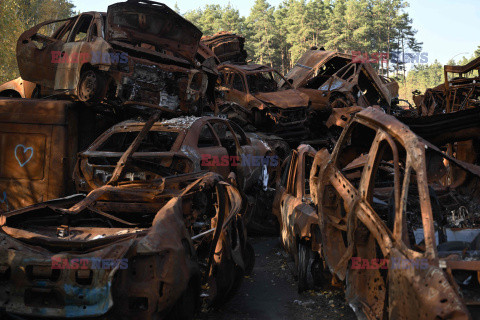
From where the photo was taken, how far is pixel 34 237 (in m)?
3.93

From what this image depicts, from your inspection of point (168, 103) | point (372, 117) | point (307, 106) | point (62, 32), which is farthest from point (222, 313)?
point (307, 106)

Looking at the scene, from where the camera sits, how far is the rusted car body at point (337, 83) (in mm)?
13688

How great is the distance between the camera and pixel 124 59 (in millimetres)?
8062

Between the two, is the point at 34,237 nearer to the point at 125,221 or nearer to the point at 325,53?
the point at 125,221

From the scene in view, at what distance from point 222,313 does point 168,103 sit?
474 cm

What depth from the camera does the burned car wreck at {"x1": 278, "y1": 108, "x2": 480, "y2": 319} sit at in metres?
2.74

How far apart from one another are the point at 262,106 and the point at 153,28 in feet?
15.3

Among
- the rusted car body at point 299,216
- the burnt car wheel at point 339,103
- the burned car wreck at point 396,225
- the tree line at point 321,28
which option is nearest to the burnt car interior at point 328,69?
the burnt car wheel at point 339,103

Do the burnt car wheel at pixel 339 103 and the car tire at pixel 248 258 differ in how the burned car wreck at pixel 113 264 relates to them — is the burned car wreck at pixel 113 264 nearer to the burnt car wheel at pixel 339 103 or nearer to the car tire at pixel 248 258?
the car tire at pixel 248 258

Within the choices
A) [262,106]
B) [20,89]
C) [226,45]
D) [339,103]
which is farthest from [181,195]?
[226,45]
